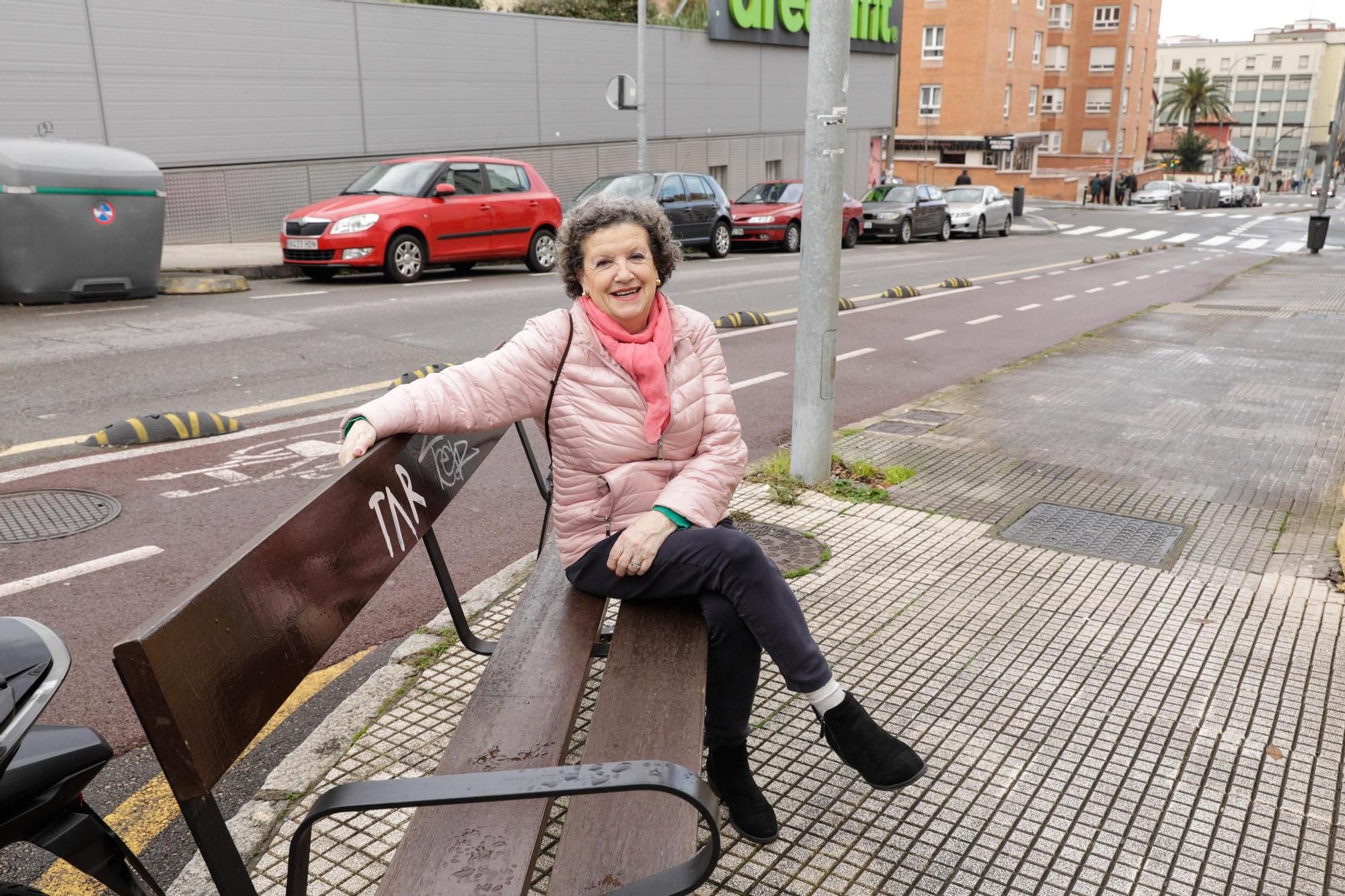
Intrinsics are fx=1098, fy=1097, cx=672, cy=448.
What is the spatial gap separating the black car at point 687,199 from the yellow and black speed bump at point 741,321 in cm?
740

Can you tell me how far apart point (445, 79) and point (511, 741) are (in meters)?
22.8

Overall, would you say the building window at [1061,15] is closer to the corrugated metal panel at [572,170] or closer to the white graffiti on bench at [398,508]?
the corrugated metal panel at [572,170]

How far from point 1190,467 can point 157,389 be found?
23.5 ft

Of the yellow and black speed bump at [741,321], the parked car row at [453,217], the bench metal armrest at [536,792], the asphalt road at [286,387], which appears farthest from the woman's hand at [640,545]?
the yellow and black speed bump at [741,321]

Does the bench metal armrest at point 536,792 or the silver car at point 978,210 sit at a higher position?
the bench metal armrest at point 536,792

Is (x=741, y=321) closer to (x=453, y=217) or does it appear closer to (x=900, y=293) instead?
(x=900, y=293)

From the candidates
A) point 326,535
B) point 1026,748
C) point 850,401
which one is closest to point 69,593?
point 326,535

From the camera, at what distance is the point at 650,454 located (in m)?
3.14

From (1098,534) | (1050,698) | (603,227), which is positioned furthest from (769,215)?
(603,227)

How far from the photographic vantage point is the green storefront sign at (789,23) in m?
31.2

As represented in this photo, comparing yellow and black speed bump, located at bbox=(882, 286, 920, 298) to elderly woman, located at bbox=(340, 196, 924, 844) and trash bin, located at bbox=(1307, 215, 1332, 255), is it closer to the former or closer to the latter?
elderly woman, located at bbox=(340, 196, 924, 844)

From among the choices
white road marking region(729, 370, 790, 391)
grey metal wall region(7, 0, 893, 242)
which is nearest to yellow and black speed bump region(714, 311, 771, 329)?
white road marking region(729, 370, 790, 391)

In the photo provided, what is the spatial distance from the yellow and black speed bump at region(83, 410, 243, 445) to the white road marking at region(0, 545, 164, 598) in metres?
2.06

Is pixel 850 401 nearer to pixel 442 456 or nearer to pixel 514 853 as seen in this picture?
pixel 442 456
